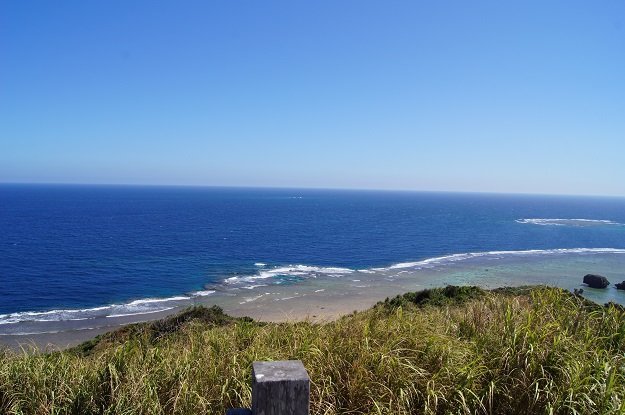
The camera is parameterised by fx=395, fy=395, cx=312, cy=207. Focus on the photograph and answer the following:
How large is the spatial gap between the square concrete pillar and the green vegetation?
4.97ft

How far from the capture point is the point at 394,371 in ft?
14.0

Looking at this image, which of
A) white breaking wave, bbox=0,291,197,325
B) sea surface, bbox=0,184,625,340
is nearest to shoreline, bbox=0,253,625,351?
sea surface, bbox=0,184,625,340

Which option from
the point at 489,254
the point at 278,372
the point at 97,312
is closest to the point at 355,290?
the point at 97,312

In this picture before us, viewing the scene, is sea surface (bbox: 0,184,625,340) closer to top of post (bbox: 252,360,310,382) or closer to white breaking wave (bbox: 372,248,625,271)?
white breaking wave (bbox: 372,248,625,271)

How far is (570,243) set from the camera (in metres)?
69.4

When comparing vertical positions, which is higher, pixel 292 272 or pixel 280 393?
pixel 280 393

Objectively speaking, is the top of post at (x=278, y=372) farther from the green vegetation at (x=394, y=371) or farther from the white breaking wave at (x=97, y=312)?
the white breaking wave at (x=97, y=312)

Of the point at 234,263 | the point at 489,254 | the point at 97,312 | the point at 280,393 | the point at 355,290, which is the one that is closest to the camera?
the point at 280,393

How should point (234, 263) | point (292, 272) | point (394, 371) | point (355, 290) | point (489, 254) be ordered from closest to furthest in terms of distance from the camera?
point (394, 371)
point (355, 290)
point (292, 272)
point (234, 263)
point (489, 254)

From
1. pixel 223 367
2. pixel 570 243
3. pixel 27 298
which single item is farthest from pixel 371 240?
pixel 223 367

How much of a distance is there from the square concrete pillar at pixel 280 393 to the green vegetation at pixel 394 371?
59.6 inches

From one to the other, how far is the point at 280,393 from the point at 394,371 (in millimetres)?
2187

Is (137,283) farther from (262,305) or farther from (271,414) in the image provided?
(271,414)

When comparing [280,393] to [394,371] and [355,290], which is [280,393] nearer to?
[394,371]
